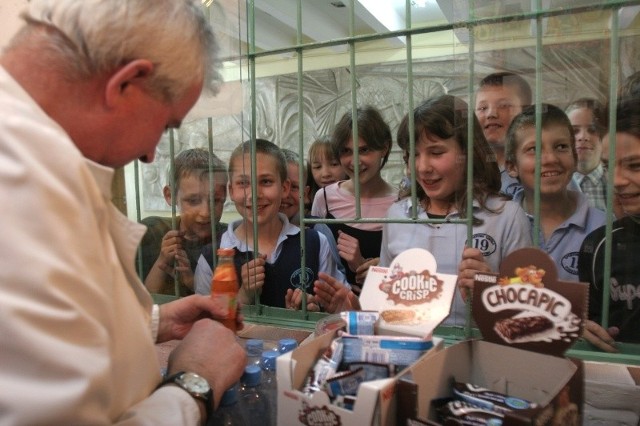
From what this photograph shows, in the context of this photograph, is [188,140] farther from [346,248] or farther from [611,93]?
[611,93]

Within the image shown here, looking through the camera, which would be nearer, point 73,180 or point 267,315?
point 73,180

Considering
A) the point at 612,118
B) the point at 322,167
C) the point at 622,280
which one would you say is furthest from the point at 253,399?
the point at 322,167

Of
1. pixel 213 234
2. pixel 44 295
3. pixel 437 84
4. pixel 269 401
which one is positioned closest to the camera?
pixel 44 295

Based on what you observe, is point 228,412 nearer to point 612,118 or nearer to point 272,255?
point 272,255

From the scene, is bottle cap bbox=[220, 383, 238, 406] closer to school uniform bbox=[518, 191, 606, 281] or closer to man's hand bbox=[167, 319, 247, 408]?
man's hand bbox=[167, 319, 247, 408]

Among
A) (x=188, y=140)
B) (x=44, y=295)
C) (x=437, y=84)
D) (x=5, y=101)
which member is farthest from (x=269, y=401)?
(x=437, y=84)

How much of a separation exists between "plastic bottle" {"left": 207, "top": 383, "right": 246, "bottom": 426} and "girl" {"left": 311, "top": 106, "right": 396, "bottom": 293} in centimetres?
76

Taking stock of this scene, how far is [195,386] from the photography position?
75 centimetres

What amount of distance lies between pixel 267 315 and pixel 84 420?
0.94 metres

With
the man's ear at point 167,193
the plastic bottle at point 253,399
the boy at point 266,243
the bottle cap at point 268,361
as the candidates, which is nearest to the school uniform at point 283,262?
the boy at point 266,243

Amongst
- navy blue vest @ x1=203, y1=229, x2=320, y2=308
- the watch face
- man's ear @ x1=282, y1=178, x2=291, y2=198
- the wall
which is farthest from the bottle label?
the wall

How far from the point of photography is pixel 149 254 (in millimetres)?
1550

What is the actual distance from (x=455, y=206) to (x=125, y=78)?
2.72 ft

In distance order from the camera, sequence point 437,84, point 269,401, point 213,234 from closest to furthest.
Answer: point 269,401, point 213,234, point 437,84
